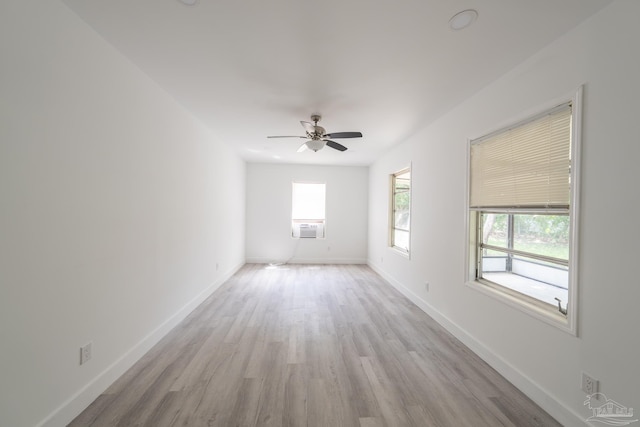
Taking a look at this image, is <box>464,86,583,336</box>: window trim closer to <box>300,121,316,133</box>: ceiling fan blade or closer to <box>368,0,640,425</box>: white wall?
<box>368,0,640,425</box>: white wall

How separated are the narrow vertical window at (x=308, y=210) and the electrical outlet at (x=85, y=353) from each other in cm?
505

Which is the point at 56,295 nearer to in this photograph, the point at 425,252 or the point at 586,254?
the point at 586,254

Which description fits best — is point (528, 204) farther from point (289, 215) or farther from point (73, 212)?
point (289, 215)

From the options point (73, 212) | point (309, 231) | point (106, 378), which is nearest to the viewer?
point (73, 212)

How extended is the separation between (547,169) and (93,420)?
3.52m

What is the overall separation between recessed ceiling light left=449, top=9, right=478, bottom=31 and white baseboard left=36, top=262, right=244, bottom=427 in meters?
3.41

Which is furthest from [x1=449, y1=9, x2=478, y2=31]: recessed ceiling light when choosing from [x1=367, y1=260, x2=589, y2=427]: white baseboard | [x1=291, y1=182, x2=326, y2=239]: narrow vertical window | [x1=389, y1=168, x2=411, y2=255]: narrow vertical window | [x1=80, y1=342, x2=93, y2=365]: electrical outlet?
[x1=291, y1=182, x2=326, y2=239]: narrow vertical window

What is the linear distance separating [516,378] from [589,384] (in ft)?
1.82

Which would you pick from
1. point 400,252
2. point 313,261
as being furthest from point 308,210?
point 400,252

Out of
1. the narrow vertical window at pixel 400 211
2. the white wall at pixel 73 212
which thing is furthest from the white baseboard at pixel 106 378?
the narrow vertical window at pixel 400 211

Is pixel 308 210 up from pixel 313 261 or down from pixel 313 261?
up

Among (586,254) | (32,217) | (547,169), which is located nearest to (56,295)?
(32,217)

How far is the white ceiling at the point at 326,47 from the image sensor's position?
5.04 ft

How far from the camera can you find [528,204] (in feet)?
6.51
